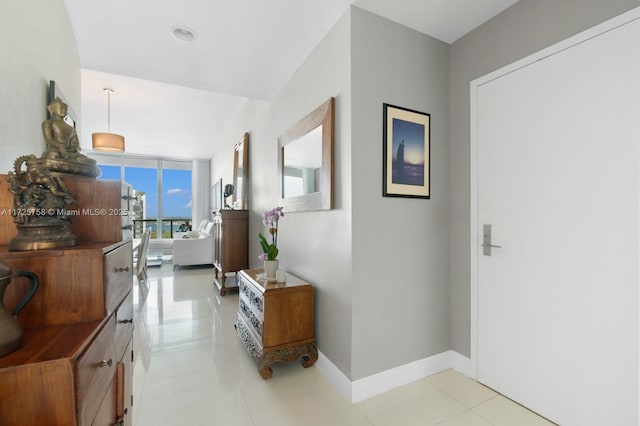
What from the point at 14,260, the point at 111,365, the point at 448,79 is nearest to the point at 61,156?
the point at 14,260

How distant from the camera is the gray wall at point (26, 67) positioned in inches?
44.6

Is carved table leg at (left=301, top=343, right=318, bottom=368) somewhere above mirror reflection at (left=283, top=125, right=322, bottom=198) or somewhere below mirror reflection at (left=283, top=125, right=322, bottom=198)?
below

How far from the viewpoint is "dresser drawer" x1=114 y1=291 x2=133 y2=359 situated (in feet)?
3.54

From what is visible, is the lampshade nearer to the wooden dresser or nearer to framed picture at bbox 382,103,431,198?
the wooden dresser

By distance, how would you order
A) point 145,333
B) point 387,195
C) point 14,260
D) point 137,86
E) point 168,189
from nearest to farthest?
point 14,260 → point 387,195 → point 145,333 → point 137,86 → point 168,189

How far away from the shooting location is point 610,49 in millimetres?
1486

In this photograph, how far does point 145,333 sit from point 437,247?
9.64 ft

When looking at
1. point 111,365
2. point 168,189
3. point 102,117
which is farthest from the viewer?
point 168,189

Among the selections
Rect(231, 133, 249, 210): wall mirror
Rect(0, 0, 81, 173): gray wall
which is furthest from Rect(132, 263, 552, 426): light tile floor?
Rect(231, 133, 249, 210): wall mirror

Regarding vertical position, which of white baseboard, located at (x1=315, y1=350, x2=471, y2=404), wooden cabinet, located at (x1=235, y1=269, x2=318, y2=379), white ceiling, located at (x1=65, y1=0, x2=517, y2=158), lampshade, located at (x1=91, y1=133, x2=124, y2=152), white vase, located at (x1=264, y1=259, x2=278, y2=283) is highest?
white ceiling, located at (x1=65, y1=0, x2=517, y2=158)

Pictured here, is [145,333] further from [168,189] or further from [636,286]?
[168,189]

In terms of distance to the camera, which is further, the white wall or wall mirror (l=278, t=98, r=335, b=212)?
wall mirror (l=278, t=98, r=335, b=212)

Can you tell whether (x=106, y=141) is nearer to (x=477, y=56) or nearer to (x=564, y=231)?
(x=477, y=56)

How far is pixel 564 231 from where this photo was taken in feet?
5.45
